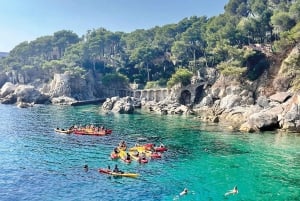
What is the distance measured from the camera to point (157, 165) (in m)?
49.4

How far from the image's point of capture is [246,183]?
4241 cm

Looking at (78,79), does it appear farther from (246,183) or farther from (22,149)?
(246,183)

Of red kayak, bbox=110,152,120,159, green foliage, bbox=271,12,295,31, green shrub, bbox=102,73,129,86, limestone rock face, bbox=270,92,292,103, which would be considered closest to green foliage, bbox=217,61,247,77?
limestone rock face, bbox=270,92,292,103

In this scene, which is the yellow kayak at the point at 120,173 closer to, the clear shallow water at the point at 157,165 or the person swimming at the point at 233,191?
the clear shallow water at the point at 157,165

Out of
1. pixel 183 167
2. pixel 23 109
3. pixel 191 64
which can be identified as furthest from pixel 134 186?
pixel 191 64

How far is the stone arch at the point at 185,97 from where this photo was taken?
4577 inches

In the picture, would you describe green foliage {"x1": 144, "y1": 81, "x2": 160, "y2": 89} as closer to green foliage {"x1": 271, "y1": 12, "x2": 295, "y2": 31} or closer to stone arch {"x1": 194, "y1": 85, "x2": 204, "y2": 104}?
stone arch {"x1": 194, "y1": 85, "x2": 204, "y2": 104}

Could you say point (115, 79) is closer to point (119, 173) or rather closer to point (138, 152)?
point (138, 152)

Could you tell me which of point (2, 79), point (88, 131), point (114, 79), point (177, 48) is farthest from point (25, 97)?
point (88, 131)

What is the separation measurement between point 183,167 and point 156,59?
10458 cm

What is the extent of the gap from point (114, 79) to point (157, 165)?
3611 inches

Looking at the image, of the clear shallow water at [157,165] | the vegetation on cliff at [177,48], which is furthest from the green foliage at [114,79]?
the clear shallow water at [157,165]

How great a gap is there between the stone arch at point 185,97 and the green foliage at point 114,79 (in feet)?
94.9

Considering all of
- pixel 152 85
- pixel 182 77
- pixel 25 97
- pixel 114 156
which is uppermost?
pixel 182 77
